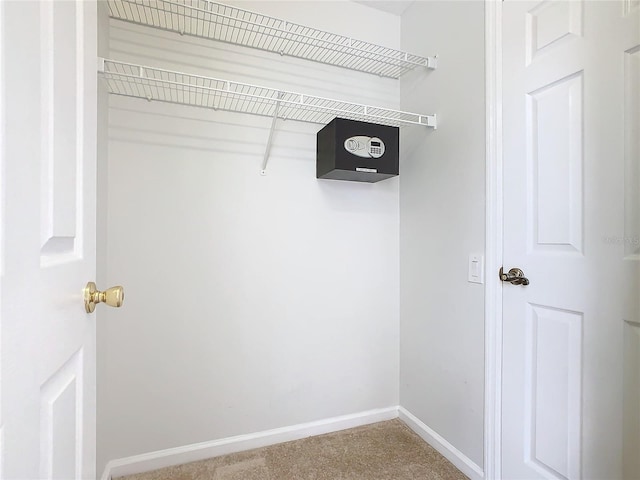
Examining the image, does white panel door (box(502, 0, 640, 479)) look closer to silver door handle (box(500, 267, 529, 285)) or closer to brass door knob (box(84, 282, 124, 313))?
silver door handle (box(500, 267, 529, 285))

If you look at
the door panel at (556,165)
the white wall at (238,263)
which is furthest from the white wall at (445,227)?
the door panel at (556,165)

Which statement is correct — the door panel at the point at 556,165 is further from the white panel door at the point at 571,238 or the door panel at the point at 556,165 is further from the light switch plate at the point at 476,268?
the light switch plate at the point at 476,268

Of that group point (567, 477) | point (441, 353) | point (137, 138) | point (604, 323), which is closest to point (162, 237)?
point (137, 138)

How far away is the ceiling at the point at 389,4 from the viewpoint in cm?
190

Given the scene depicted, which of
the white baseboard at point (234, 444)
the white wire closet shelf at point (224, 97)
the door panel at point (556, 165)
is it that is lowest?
the white baseboard at point (234, 444)

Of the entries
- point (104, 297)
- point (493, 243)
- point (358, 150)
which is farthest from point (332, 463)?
point (358, 150)

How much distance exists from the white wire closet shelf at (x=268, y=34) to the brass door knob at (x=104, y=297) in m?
1.27

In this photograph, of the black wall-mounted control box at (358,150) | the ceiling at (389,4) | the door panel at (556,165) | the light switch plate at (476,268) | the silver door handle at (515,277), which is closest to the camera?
the door panel at (556,165)

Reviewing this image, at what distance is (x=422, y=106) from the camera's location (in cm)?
184

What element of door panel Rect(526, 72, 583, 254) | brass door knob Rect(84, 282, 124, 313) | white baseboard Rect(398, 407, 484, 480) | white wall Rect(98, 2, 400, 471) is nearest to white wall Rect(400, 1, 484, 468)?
white baseboard Rect(398, 407, 484, 480)

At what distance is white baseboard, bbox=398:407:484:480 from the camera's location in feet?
4.88

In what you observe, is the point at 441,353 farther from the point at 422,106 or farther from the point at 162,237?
the point at 162,237

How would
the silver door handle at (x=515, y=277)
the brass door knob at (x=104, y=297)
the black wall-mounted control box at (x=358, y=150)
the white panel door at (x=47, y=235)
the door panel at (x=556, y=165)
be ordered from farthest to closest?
the black wall-mounted control box at (x=358, y=150) → the silver door handle at (x=515, y=277) → the door panel at (x=556, y=165) → the brass door knob at (x=104, y=297) → the white panel door at (x=47, y=235)

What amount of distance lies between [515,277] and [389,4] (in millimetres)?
1674
